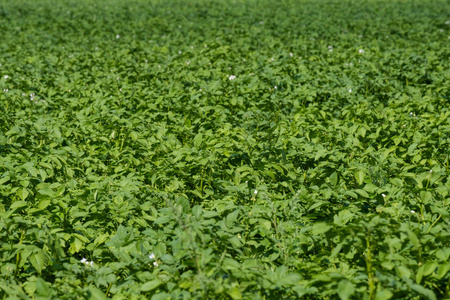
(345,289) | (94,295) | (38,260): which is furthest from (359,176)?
(38,260)

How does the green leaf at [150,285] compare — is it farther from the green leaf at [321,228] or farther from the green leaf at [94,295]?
the green leaf at [321,228]

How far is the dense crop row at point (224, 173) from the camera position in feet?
7.26

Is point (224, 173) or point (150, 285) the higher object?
point (150, 285)

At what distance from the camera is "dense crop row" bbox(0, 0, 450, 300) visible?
221cm

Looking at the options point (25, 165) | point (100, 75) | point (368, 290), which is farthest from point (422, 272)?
point (100, 75)

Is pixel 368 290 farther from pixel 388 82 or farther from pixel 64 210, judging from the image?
pixel 388 82

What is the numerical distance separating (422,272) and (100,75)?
18.3 feet

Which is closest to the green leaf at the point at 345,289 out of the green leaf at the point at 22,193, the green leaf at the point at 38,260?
the green leaf at the point at 38,260

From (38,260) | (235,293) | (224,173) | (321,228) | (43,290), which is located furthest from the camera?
(224,173)

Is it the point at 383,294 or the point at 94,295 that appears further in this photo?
the point at 94,295

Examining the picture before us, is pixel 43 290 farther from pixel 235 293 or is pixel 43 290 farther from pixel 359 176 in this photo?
pixel 359 176

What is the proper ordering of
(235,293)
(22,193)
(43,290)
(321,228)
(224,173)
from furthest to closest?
1. (224,173)
2. (22,193)
3. (321,228)
4. (43,290)
5. (235,293)

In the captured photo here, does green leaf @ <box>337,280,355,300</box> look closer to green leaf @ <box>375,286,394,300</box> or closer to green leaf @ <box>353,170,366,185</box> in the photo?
green leaf @ <box>375,286,394,300</box>

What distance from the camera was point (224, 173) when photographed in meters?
3.71
